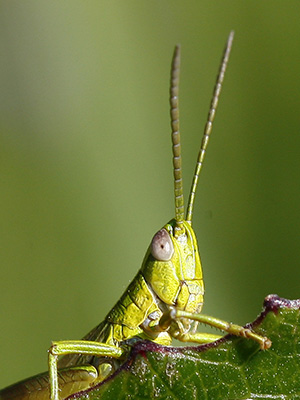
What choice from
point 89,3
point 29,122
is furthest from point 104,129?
point 89,3

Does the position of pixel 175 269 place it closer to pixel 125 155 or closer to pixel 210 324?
pixel 210 324

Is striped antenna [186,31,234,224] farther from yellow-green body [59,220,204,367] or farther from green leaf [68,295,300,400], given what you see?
green leaf [68,295,300,400]

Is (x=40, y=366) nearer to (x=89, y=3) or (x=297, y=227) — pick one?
(x=297, y=227)

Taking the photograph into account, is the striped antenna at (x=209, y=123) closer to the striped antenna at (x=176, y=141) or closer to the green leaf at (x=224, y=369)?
the striped antenna at (x=176, y=141)

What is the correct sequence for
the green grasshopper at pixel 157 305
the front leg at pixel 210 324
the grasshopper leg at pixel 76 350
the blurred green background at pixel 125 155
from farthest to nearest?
the blurred green background at pixel 125 155 < the green grasshopper at pixel 157 305 < the grasshopper leg at pixel 76 350 < the front leg at pixel 210 324

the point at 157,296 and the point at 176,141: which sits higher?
the point at 176,141

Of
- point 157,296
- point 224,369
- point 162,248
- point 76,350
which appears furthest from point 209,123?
point 224,369

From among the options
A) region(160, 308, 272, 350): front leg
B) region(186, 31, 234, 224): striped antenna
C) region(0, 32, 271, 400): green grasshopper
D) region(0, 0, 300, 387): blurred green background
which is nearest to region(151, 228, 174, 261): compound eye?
region(0, 32, 271, 400): green grasshopper

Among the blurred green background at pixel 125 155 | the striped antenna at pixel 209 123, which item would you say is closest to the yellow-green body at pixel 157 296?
the striped antenna at pixel 209 123
